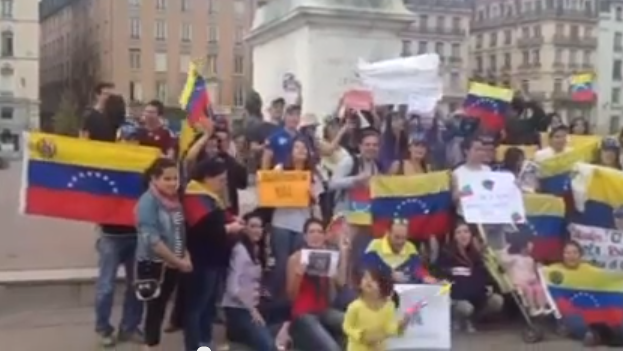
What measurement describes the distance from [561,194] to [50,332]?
5.02 metres

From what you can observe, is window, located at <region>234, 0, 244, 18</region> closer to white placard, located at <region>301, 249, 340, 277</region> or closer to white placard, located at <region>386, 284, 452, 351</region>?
white placard, located at <region>301, 249, 340, 277</region>

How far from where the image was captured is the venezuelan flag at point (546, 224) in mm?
10367

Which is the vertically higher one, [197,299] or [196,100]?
[196,100]

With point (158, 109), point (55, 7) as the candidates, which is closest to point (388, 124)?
point (158, 109)

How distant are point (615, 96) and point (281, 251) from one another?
119496mm

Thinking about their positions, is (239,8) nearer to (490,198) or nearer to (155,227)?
(490,198)

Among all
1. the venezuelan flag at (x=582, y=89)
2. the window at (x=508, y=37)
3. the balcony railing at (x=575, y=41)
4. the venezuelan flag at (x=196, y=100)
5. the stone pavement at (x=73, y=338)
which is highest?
the window at (x=508, y=37)

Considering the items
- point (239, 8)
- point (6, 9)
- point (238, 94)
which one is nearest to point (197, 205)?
point (238, 94)

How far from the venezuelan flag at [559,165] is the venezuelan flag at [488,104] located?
1.72 metres

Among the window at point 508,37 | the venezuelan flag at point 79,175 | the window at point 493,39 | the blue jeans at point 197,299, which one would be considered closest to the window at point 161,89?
the window at point 508,37

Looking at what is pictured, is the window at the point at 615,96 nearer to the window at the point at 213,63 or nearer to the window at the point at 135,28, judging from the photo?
the window at the point at 213,63

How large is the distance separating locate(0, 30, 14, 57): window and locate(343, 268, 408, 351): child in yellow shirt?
9219 centimetres

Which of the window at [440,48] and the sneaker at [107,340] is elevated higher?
the window at [440,48]

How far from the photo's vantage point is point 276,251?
9.59 meters
